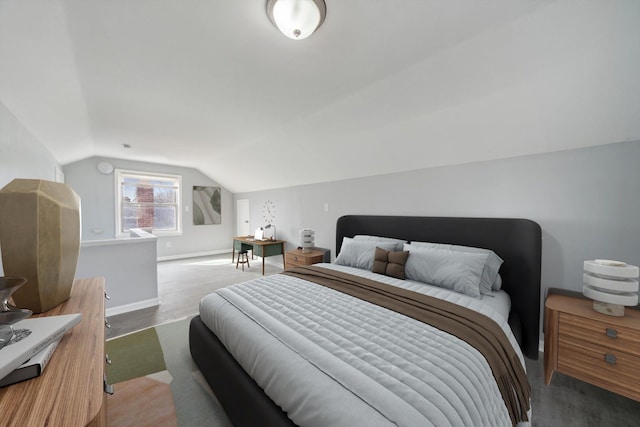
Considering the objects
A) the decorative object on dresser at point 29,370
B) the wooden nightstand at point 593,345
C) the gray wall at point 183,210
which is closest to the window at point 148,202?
the gray wall at point 183,210

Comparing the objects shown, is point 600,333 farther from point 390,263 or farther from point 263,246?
point 263,246

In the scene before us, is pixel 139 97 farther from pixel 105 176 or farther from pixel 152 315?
pixel 105 176

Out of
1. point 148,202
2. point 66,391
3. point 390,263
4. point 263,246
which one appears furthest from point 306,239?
point 148,202

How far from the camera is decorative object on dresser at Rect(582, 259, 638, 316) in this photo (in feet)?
5.00

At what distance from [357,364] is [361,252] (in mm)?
1734

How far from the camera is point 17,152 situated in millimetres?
2066

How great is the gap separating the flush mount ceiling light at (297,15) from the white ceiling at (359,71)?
3.2 inches

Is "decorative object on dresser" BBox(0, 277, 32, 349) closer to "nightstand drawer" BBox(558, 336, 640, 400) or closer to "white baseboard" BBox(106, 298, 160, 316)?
"white baseboard" BBox(106, 298, 160, 316)

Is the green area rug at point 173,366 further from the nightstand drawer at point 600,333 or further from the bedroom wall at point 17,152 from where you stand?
the nightstand drawer at point 600,333

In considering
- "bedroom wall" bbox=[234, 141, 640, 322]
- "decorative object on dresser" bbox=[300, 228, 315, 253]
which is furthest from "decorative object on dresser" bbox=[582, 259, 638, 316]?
"decorative object on dresser" bbox=[300, 228, 315, 253]

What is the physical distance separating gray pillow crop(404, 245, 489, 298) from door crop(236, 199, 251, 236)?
477cm

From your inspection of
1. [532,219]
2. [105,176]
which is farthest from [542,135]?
[105,176]

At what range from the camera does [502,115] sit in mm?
2000

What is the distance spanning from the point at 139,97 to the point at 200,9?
154cm
